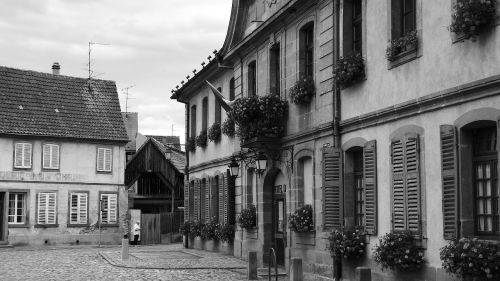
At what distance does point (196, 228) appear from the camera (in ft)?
98.2

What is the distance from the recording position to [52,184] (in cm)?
3859

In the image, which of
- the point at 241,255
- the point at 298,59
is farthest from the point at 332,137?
the point at 241,255

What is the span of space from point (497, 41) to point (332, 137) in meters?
6.45

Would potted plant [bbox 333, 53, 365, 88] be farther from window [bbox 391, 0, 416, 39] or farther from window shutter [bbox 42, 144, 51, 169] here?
window shutter [bbox 42, 144, 51, 169]

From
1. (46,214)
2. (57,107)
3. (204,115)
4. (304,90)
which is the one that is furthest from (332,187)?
(57,107)

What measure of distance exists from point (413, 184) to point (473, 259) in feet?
8.82

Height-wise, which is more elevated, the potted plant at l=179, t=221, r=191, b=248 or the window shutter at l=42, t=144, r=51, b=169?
the window shutter at l=42, t=144, r=51, b=169

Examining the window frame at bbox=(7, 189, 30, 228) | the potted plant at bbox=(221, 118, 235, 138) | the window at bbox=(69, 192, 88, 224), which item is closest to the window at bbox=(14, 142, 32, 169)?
the window frame at bbox=(7, 189, 30, 228)

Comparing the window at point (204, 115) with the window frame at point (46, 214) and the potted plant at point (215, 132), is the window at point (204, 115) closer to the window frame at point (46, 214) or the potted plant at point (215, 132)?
the potted plant at point (215, 132)

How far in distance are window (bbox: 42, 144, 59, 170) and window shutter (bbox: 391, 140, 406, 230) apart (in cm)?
2792

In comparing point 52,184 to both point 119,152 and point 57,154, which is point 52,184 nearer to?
point 57,154

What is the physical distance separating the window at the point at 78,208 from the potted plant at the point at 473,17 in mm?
30736

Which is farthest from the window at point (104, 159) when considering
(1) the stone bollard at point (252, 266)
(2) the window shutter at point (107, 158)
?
(1) the stone bollard at point (252, 266)

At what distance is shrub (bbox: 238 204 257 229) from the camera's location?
891 inches
